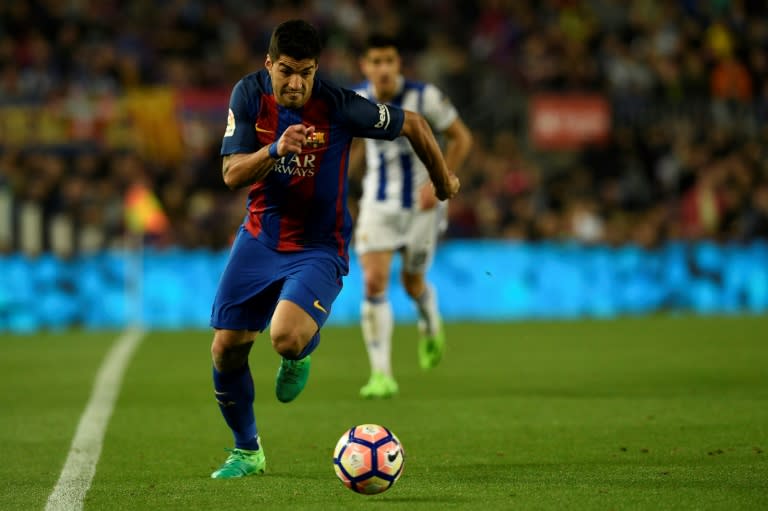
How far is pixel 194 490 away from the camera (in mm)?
5820

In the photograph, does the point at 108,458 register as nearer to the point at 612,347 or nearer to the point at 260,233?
the point at 260,233

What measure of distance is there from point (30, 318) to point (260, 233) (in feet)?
41.6

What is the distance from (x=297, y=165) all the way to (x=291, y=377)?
104 cm

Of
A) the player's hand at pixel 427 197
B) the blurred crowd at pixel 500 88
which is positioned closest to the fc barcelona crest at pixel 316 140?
the player's hand at pixel 427 197

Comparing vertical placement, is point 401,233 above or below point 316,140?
below

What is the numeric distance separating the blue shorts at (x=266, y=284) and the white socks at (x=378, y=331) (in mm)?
A: 3095

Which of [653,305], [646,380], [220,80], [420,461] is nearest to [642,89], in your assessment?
[653,305]

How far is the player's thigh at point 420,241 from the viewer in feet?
32.6

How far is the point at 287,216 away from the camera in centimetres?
645

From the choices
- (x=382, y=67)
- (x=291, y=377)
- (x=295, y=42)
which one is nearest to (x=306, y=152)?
(x=295, y=42)

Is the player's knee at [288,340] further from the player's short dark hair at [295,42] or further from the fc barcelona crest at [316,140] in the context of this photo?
the player's short dark hair at [295,42]

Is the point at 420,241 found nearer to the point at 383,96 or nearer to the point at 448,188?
the point at 383,96

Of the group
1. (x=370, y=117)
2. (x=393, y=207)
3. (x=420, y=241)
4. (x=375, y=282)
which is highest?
(x=370, y=117)

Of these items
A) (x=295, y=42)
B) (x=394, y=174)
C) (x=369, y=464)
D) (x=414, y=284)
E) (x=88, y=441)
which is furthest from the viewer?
(x=414, y=284)
